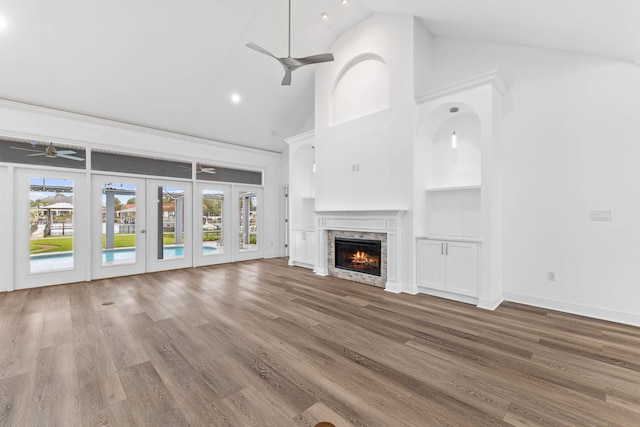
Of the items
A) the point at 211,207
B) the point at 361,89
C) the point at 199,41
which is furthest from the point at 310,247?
the point at 199,41

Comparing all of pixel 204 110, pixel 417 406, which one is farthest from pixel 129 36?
pixel 417 406

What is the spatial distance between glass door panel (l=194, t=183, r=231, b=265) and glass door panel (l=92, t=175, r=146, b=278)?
47.2 inches

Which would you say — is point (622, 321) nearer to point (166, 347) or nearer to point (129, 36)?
point (166, 347)

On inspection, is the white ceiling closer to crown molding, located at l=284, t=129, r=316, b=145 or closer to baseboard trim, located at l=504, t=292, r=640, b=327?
crown molding, located at l=284, t=129, r=316, b=145

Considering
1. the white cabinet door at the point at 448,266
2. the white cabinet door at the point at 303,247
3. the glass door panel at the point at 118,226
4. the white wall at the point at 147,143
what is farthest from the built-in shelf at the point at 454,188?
the glass door panel at the point at 118,226

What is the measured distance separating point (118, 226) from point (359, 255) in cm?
494

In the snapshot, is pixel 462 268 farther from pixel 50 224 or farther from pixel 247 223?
pixel 50 224

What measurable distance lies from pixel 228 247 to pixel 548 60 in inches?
284

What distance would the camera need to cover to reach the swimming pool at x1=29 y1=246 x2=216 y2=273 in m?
5.09

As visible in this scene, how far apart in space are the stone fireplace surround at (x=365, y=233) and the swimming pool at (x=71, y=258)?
3172mm

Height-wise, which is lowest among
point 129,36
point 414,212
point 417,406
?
point 417,406

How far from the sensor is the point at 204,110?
21.0 ft

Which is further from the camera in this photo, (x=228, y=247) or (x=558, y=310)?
(x=228, y=247)

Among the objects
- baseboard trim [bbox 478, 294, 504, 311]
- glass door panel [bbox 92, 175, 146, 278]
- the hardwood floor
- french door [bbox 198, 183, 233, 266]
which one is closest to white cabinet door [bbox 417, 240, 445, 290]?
the hardwood floor
